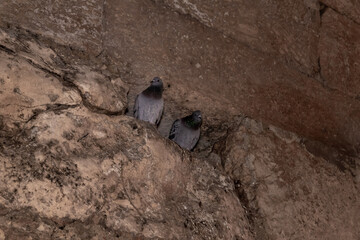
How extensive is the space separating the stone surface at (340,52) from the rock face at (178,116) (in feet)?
0.03

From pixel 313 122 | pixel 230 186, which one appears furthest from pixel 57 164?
pixel 313 122

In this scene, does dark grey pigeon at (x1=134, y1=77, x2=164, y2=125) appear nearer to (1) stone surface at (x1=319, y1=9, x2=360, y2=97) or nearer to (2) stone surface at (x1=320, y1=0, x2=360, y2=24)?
(1) stone surface at (x1=319, y1=9, x2=360, y2=97)

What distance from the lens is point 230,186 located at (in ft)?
6.82

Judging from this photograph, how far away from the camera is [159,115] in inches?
101

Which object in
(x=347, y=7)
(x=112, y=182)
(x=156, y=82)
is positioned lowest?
(x=112, y=182)

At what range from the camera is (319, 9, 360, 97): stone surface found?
2.73m

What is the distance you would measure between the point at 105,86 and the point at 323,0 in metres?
1.80

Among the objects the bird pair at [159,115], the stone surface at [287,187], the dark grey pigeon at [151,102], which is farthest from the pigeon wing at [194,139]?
the stone surface at [287,187]

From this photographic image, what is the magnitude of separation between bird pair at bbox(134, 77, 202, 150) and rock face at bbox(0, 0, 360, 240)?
56 millimetres

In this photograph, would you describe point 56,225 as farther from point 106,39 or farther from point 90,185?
point 106,39

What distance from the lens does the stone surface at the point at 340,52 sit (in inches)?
107

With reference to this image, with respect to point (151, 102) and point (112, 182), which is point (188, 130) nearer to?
point (151, 102)

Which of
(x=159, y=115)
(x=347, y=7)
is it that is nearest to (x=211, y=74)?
(x=159, y=115)

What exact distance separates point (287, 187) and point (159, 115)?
89 centimetres
